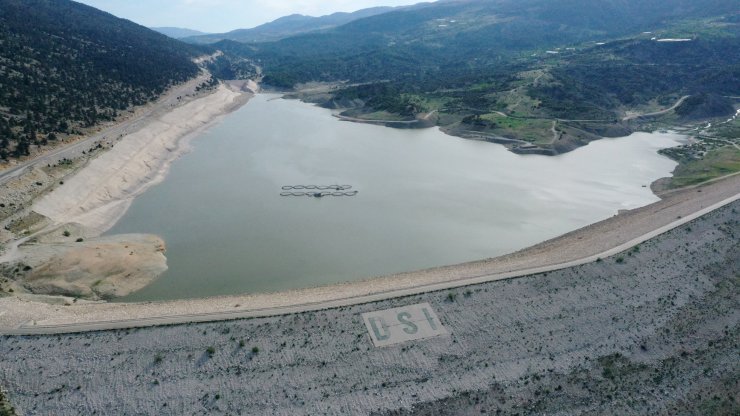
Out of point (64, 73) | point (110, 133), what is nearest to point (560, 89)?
point (110, 133)

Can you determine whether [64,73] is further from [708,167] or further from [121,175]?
[708,167]

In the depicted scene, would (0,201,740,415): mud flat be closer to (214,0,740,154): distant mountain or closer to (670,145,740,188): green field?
(670,145,740,188): green field

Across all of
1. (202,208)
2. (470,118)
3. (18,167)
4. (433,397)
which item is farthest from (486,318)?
(470,118)

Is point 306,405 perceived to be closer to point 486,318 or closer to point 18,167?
point 486,318

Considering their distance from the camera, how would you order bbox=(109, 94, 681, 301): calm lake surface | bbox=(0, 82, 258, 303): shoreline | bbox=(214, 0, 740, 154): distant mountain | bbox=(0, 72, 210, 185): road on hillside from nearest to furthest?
bbox=(0, 82, 258, 303): shoreline, bbox=(109, 94, 681, 301): calm lake surface, bbox=(0, 72, 210, 185): road on hillside, bbox=(214, 0, 740, 154): distant mountain

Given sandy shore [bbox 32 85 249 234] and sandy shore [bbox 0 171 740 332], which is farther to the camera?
sandy shore [bbox 32 85 249 234]

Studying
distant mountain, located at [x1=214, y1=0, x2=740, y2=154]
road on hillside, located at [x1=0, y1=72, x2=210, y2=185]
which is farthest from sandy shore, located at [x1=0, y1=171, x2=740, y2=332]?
distant mountain, located at [x1=214, y1=0, x2=740, y2=154]
